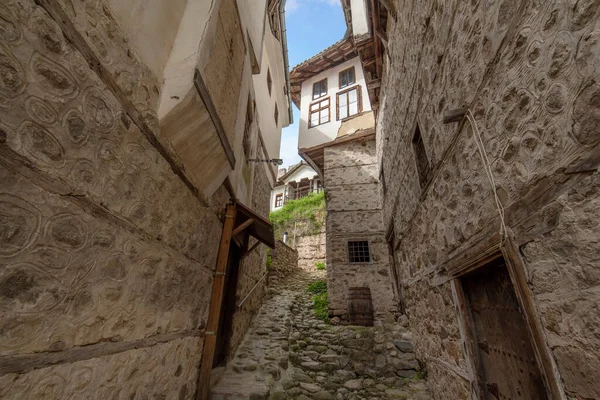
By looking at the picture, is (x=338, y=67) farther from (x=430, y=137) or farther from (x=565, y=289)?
(x=565, y=289)

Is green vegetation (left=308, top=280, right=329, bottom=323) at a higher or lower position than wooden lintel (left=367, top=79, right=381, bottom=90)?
lower

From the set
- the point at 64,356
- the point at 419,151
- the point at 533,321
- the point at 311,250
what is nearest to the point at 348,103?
the point at 419,151

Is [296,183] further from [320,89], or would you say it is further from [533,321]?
[533,321]

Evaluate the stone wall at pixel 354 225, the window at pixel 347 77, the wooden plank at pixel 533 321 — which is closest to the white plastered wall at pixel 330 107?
the window at pixel 347 77

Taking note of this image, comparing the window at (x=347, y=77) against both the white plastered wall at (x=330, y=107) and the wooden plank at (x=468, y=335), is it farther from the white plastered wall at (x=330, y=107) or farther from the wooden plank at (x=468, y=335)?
the wooden plank at (x=468, y=335)

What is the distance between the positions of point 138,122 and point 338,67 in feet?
42.9

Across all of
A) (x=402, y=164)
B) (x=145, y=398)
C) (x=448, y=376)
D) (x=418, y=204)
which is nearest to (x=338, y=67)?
(x=402, y=164)

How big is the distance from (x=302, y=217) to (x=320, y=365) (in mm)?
13842

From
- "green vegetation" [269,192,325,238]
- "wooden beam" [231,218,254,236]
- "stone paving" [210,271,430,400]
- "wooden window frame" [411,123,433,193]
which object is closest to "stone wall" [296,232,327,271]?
"green vegetation" [269,192,325,238]

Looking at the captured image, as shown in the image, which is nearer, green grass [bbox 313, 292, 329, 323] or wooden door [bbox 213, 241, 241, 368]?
wooden door [bbox 213, 241, 241, 368]

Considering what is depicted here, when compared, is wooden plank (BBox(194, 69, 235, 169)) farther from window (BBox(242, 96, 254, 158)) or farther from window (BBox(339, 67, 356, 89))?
window (BBox(339, 67, 356, 89))

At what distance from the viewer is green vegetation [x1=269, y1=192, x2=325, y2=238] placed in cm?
1842

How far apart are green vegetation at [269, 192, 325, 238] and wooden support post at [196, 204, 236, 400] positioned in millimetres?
14237

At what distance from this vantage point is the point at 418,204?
4.09m
